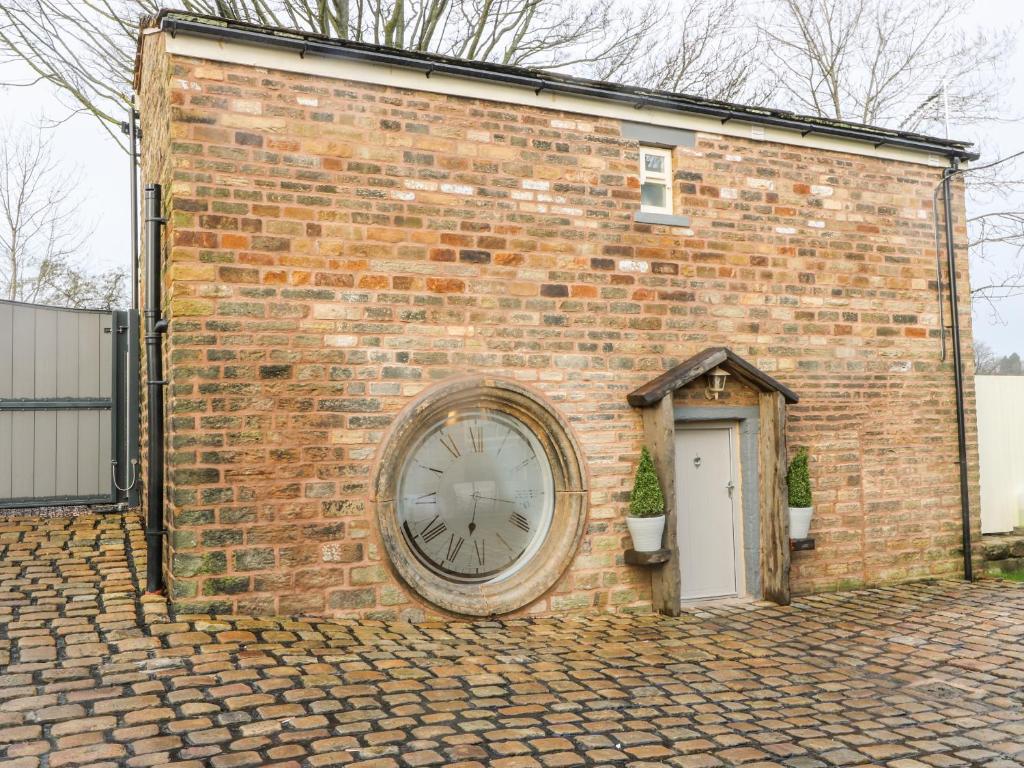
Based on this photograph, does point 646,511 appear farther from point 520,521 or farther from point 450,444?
point 450,444

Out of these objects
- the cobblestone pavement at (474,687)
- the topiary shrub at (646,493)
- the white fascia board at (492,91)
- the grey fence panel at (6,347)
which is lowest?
the cobblestone pavement at (474,687)

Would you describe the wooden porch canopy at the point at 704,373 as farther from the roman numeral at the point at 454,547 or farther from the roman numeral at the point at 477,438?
the roman numeral at the point at 454,547

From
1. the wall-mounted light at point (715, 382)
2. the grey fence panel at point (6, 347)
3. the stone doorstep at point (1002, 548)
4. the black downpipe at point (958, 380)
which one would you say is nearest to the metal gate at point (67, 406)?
the grey fence panel at point (6, 347)

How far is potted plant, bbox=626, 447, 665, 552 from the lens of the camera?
6.91 m

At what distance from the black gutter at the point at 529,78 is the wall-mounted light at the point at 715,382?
238cm

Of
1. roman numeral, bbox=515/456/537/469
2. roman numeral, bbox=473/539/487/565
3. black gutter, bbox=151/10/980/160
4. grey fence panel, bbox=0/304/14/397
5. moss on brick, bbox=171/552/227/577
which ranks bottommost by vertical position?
roman numeral, bbox=473/539/487/565

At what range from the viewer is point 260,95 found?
19.7ft

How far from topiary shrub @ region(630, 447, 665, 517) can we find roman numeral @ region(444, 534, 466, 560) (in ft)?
4.84

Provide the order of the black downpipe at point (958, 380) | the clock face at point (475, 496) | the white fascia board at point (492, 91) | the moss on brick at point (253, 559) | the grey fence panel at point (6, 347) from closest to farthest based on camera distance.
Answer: the moss on brick at point (253, 559) < the white fascia board at point (492, 91) < the clock face at point (475, 496) < the grey fence panel at point (6, 347) < the black downpipe at point (958, 380)

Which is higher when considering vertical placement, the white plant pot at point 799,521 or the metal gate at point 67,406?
the metal gate at point 67,406

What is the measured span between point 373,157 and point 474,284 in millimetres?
1234

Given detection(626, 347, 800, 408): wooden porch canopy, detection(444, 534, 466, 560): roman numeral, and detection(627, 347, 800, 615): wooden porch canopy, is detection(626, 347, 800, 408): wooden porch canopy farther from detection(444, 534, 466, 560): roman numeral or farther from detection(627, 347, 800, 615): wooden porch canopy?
detection(444, 534, 466, 560): roman numeral

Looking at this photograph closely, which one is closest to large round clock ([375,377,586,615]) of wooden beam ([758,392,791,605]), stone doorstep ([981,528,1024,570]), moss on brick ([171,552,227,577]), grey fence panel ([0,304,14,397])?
moss on brick ([171,552,227,577])

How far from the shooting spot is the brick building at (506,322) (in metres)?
5.82
